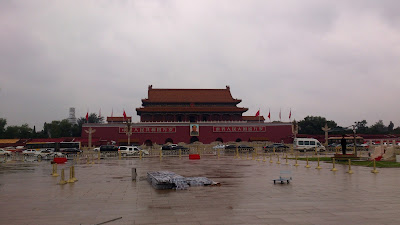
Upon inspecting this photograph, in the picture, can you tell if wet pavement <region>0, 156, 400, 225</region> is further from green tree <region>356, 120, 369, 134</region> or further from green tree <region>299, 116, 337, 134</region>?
green tree <region>356, 120, 369, 134</region>

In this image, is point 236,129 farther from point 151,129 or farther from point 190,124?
point 151,129

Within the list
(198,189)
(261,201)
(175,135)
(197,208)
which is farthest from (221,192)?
(175,135)

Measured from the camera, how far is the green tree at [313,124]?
74375mm

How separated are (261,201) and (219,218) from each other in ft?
6.69

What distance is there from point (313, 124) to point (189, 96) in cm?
3057

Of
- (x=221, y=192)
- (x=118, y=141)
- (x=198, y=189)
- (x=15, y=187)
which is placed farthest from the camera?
(x=118, y=141)

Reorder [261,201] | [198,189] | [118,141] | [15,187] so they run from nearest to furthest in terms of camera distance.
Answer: [261,201]
[198,189]
[15,187]
[118,141]

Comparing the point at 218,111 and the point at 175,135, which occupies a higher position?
the point at 218,111

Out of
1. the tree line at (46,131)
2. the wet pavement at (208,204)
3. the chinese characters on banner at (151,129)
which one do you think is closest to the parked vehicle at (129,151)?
the chinese characters on banner at (151,129)

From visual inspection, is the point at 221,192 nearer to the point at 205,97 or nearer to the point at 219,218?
the point at 219,218

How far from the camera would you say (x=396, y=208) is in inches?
278

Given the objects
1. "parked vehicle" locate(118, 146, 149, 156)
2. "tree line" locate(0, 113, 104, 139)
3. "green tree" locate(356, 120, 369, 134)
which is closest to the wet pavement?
"parked vehicle" locate(118, 146, 149, 156)

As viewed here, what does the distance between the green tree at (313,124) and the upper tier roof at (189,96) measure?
72.4ft

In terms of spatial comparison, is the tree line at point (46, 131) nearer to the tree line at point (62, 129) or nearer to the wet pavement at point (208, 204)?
the tree line at point (62, 129)
